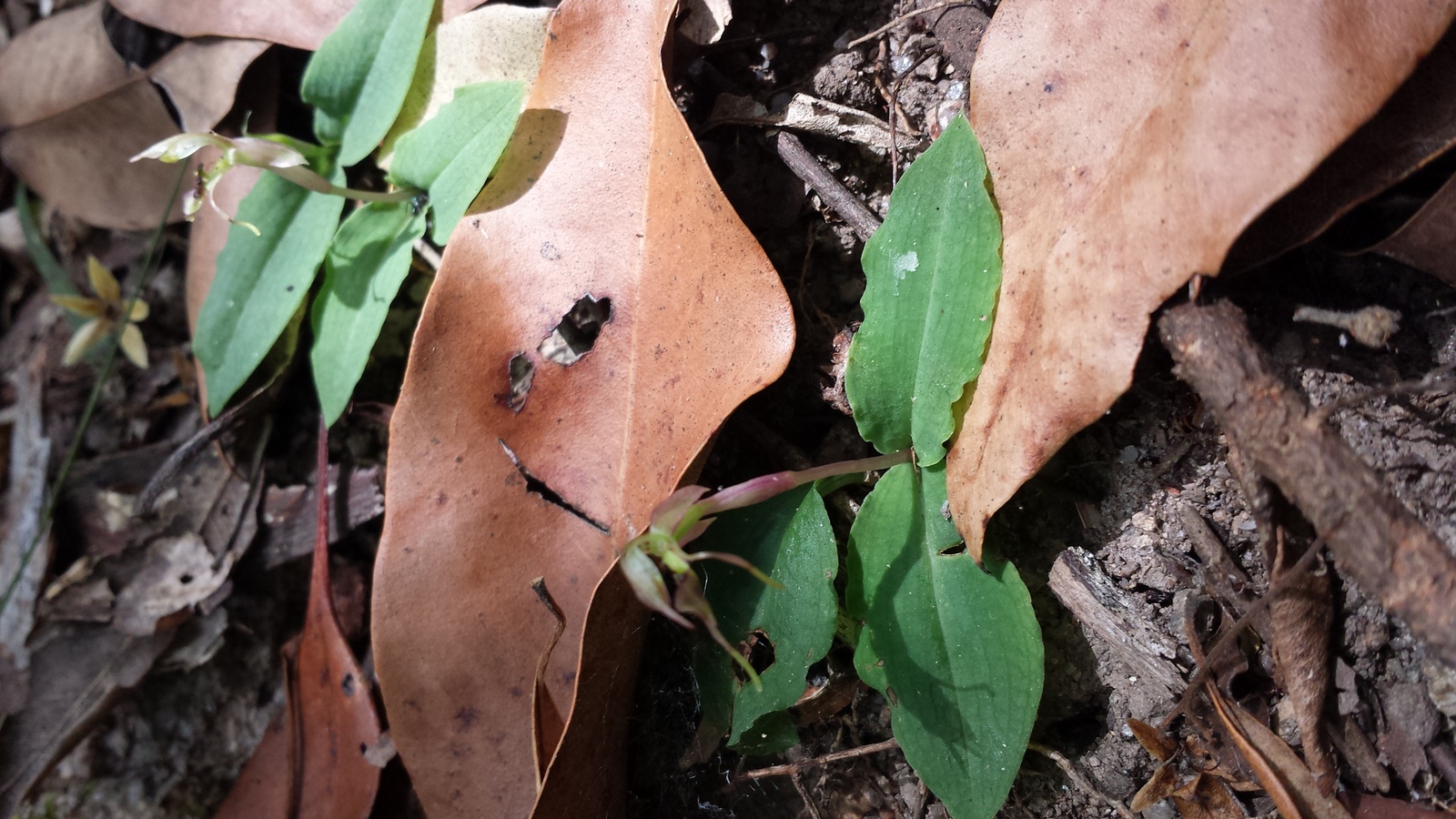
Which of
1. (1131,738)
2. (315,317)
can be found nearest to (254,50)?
(315,317)

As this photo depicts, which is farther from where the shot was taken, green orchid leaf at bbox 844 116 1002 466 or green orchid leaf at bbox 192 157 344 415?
green orchid leaf at bbox 192 157 344 415

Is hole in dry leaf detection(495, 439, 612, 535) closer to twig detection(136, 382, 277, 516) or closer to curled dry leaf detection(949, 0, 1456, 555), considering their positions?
curled dry leaf detection(949, 0, 1456, 555)

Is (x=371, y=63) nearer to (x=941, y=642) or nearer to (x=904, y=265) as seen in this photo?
(x=904, y=265)

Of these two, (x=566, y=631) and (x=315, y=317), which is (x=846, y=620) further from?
(x=315, y=317)

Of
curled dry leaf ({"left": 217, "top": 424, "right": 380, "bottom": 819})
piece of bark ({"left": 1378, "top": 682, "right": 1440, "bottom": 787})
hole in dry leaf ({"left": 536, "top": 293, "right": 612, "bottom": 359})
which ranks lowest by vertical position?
curled dry leaf ({"left": 217, "top": 424, "right": 380, "bottom": 819})

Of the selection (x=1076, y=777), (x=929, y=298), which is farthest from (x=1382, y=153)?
(x=1076, y=777)

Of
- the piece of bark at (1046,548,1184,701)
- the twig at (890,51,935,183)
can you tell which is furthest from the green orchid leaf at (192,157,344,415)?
the piece of bark at (1046,548,1184,701)

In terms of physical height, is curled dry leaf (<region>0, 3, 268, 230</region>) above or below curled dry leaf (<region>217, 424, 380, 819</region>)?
above
